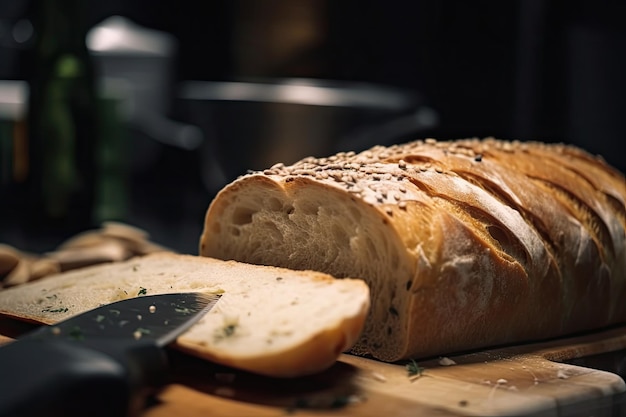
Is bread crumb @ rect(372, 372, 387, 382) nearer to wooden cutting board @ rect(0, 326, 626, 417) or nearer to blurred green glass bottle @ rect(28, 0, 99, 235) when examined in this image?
wooden cutting board @ rect(0, 326, 626, 417)

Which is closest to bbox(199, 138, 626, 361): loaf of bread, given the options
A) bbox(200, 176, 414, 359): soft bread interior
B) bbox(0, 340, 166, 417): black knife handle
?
bbox(200, 176, 414, 359): soft bread interior

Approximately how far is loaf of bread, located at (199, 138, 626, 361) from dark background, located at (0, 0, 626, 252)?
1335mm

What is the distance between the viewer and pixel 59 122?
144 inches

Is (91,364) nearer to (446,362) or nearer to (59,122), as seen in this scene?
(446,362)

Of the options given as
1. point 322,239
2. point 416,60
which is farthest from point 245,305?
point 416,60

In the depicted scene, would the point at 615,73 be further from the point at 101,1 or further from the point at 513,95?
the point at 101,1

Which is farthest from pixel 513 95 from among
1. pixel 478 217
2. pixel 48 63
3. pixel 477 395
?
pixel 477 395

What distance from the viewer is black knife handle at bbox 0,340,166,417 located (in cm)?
141

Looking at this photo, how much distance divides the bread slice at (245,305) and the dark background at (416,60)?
1178 mm

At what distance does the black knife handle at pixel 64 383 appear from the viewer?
141cm

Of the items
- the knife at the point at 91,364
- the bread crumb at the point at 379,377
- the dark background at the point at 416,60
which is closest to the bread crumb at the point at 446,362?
the bread crumb at the point at 379,377

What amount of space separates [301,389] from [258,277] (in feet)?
1.33

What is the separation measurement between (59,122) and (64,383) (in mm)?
2397

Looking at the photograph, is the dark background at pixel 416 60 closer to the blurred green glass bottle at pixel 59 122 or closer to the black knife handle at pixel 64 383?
the blurred green glass bottle at pixel 59 122
